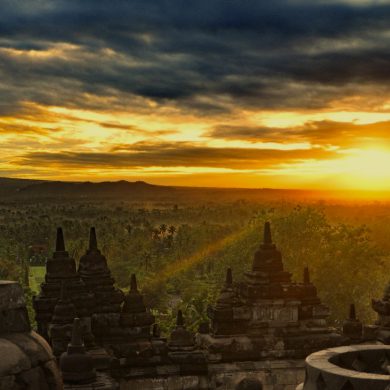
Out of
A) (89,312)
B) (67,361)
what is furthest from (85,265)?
(67,361)

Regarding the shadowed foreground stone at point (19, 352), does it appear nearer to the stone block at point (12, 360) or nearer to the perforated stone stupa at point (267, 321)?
the stone block at point (12, 360)

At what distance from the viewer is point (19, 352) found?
29.2 ft

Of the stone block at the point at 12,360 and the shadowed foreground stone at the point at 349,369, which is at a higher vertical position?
the stone block at the point at 12,360

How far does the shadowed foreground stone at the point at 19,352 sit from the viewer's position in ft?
28.4

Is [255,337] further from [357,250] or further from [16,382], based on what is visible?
[357,250]

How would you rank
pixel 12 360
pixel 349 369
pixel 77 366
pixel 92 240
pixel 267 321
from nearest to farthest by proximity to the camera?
pixel 12 360 → pixel 349 369 → pixel 77 366 → pixel 267 321 → pixel 92 240

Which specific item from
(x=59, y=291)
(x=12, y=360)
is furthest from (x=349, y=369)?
(x=59, y=291)

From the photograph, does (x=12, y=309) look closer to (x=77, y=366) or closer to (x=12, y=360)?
(x=12, y=360)

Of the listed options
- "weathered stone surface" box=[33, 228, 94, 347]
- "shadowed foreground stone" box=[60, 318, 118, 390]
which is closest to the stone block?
"shadowed foreground stone" box=[60, 318, 118, 390]

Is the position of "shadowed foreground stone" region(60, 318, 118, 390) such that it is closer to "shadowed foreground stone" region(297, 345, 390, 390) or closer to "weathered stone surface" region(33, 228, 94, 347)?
"weathered stone surface" region(33, 228, 94, 347)

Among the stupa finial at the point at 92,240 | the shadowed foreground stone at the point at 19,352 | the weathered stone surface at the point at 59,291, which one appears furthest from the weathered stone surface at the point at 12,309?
the stupa finial at the point at 92,240

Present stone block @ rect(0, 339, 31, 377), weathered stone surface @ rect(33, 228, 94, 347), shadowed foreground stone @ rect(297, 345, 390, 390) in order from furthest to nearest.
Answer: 1. weathered stone surface @ rect(33, 228, 94, 347)
2. shadowed foreground stone @ rect(297, 345, 390, 390)
3. stone block @ rect(0, 339, 31, 377)

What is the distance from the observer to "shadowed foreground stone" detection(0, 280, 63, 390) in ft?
28.4

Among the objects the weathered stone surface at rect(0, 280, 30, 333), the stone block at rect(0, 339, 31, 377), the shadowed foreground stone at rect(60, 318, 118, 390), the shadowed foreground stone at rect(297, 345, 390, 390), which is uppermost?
the weathered stone surface at rect(0, 280, 30, 333)
